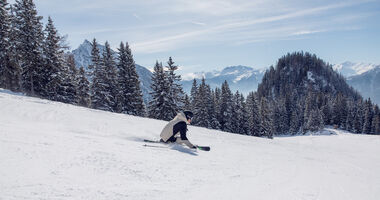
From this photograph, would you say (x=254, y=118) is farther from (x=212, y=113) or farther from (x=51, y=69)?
(x=51, y=69)

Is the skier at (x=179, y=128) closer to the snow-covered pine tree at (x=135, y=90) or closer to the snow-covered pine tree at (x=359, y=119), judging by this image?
the snow-covered pine tree at (x=135, y=90)

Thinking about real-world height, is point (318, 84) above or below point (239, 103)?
above

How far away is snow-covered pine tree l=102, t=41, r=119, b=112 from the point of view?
34972 mm

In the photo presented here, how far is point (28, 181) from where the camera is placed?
4.12 meters

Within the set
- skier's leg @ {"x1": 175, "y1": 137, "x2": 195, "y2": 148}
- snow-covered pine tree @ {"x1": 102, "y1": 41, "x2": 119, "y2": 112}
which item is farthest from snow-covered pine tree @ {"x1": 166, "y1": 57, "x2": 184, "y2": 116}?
skier's leg @ {"x1": 175, "y1": 137, "x2": 195, "y2": 148}

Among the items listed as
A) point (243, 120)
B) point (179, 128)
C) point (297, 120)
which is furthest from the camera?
point (297, 120)

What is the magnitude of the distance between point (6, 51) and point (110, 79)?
13706mm

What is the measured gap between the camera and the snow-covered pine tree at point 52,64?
105 ft

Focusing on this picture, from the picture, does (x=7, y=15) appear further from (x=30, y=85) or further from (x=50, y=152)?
(x=50, y=152)

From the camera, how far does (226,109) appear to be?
50.1 m

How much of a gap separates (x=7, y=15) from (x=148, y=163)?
35.6m

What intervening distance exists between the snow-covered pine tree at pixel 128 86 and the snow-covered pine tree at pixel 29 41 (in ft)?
36.4

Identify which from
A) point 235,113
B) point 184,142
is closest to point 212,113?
point 235,113

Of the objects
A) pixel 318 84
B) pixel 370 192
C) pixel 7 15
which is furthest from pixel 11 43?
pixel 318 84
